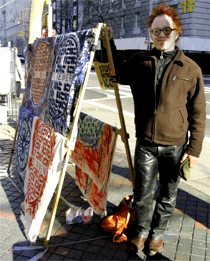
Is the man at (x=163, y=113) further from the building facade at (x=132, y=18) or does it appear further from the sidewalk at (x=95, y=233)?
the building facade at (x=132, y=18)

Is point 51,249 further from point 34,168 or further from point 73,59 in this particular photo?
point 73,59

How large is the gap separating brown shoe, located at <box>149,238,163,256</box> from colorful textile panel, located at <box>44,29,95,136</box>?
1.27 m

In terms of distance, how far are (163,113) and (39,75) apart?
6.12ft

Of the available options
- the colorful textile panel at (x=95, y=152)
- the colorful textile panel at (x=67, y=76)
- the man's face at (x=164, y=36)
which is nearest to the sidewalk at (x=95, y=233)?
the colorful textile panel at (x=95, y=152)

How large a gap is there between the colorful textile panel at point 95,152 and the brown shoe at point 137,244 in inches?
19.0

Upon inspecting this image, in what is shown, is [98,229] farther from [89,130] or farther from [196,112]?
[196,112]

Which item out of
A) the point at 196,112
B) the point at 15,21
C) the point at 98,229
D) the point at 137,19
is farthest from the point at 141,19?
the point at 196,112

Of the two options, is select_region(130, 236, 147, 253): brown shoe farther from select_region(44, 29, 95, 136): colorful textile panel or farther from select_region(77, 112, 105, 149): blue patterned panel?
select_region(44, 29, 95, 136): colorful textile panel

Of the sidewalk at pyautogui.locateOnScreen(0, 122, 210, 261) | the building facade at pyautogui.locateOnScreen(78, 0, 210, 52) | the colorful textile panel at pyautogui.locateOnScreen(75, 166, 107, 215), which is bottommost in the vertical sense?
the sidewalk at pyautogui.locateOnScreen(0, 122, 210, 261)

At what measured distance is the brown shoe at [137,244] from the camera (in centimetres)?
298

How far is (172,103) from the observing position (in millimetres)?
2691

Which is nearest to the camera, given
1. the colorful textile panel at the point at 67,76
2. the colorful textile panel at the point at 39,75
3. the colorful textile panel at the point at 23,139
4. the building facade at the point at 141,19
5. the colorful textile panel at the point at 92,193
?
the colorful textile panel at the point at 67,76

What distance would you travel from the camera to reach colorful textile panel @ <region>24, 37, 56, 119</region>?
143 inches

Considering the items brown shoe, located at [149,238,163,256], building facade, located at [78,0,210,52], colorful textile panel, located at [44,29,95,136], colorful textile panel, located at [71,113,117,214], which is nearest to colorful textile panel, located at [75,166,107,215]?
colorful textile panel, located at [71,113,117,214]
